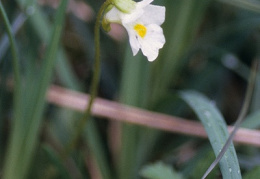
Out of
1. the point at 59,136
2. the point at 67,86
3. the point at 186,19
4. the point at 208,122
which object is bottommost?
the point at 59,136

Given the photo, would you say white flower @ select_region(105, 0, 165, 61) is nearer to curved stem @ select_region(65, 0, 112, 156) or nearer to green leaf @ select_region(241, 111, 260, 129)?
curved stem @ select_region(65, 0, 112, 156)

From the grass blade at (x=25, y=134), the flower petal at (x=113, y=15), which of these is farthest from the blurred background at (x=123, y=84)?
the flower petal at (x=113, y=15)

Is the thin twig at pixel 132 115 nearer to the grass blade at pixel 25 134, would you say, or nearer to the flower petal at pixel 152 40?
the grass blade at pixel 25 134

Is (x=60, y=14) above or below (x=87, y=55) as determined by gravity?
above

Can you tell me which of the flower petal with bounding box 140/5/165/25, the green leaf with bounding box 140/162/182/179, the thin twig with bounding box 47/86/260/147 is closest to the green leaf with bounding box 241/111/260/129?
the thin twig with bounding box 47/86/260/147

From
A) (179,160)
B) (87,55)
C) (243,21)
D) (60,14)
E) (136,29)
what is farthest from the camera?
(87,55)

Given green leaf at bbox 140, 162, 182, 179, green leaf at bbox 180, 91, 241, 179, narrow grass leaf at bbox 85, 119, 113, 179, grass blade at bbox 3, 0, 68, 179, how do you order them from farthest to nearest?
narrow grass leaf at bbox 85, 119, 113, 179 < grass blade at bbox 3, 0, 68, 179 < green leaf at bbox 140, 162, 182, 179 < green leaf at bbox 180, 91, 241, 179

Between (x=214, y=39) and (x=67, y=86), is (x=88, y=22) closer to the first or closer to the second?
(x=67, y=86)

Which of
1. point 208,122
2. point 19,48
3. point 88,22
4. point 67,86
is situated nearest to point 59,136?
point 67,86
